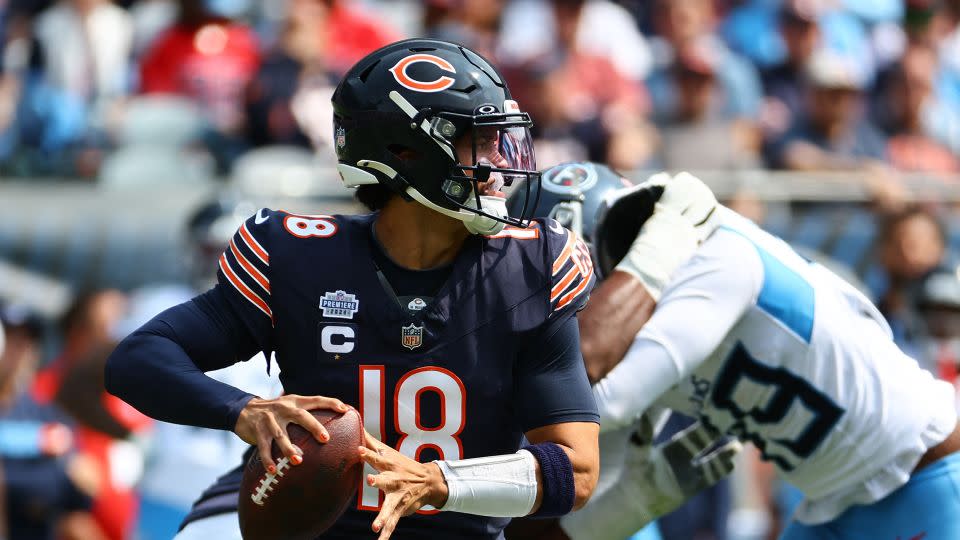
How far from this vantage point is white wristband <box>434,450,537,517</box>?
3078mm

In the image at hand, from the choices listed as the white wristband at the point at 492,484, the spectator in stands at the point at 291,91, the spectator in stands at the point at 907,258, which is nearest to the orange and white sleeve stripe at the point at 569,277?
the white wristband at the point at 492,484

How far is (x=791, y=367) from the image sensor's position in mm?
4043

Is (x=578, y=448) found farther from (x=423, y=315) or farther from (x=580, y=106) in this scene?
(x=580, y=106)

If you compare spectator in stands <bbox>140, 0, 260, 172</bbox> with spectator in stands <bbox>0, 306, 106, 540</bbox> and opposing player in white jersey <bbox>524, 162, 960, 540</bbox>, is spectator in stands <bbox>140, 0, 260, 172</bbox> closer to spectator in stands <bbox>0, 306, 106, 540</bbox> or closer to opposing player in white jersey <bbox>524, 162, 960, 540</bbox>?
spectator in stands <bbox>0, 306, 106, 540</bbox>

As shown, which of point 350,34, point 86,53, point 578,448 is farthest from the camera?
point 350,34

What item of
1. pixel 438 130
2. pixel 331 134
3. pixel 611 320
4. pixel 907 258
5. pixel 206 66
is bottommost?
pixel 907 258

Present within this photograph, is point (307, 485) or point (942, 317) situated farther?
point (942, 317)

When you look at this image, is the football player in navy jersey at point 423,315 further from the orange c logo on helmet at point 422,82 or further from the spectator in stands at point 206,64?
the spectator in stands at point 206,64

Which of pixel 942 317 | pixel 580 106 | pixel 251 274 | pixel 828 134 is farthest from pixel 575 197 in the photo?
pixel 828 134

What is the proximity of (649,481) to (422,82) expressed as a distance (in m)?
1.65

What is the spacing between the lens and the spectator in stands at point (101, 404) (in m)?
7.81

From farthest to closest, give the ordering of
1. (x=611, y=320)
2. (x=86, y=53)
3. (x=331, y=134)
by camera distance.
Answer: (x=86, y=53), (x=331, y=134), (x=611, y=320)

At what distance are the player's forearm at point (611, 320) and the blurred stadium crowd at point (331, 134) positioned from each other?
9.41 feet

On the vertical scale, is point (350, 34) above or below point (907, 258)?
above
